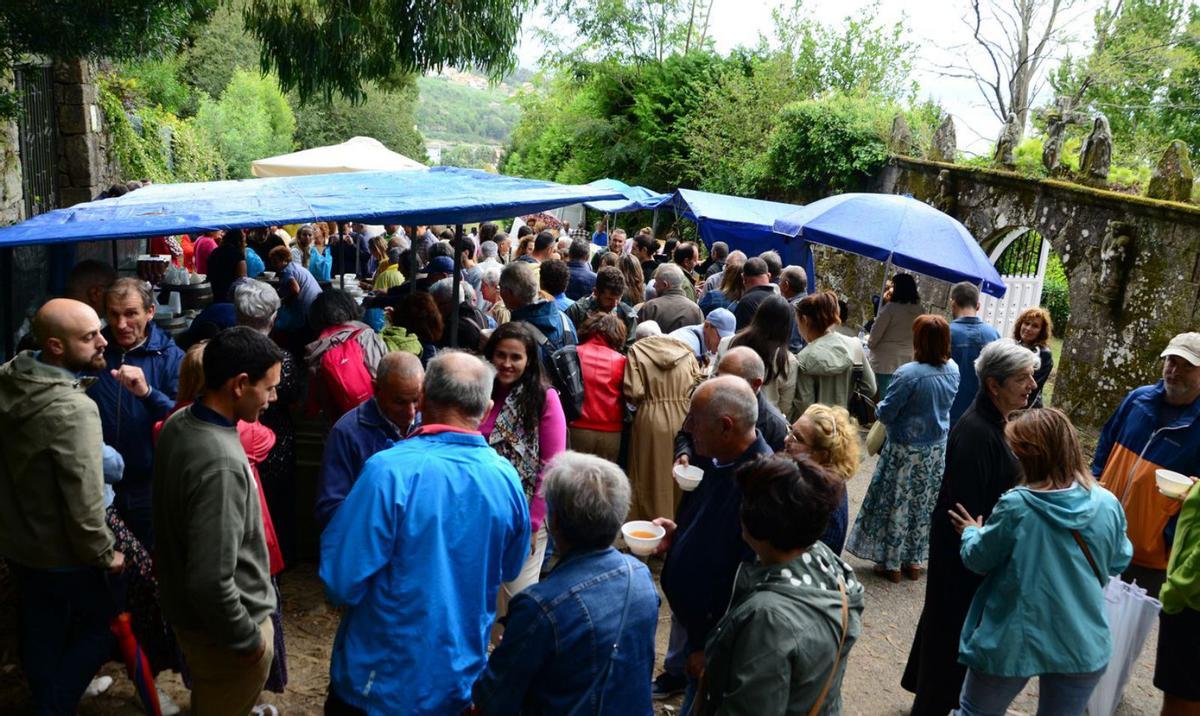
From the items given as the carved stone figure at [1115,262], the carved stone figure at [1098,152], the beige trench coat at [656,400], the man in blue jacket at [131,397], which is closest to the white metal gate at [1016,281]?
the carved stone figure at [1098,152]

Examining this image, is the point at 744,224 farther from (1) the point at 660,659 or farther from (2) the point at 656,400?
(1) the point at 660,659

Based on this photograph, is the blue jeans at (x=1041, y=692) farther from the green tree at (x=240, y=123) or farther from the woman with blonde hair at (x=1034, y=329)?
the green tree at (x=240, y=123)

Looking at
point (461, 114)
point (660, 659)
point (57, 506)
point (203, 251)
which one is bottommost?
point (660, 659)

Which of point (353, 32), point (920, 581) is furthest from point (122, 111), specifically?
point (920, 581)

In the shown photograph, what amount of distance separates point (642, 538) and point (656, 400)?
7.00 ft

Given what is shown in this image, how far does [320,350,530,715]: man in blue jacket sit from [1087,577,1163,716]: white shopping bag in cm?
296

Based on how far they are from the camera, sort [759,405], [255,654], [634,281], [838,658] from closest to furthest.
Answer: [838,658], [255,654], [759,405], [634,281]

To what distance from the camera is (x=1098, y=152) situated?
988cm

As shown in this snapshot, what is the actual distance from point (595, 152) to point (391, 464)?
23.0 meters

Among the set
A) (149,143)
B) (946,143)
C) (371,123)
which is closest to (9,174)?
(149,143)

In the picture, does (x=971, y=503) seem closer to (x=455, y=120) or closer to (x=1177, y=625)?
(x=1177, y=625)

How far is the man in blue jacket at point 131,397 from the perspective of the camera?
3721 millimetres

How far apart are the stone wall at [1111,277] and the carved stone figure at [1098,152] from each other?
32cm

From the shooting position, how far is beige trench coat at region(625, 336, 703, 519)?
5074 mm
